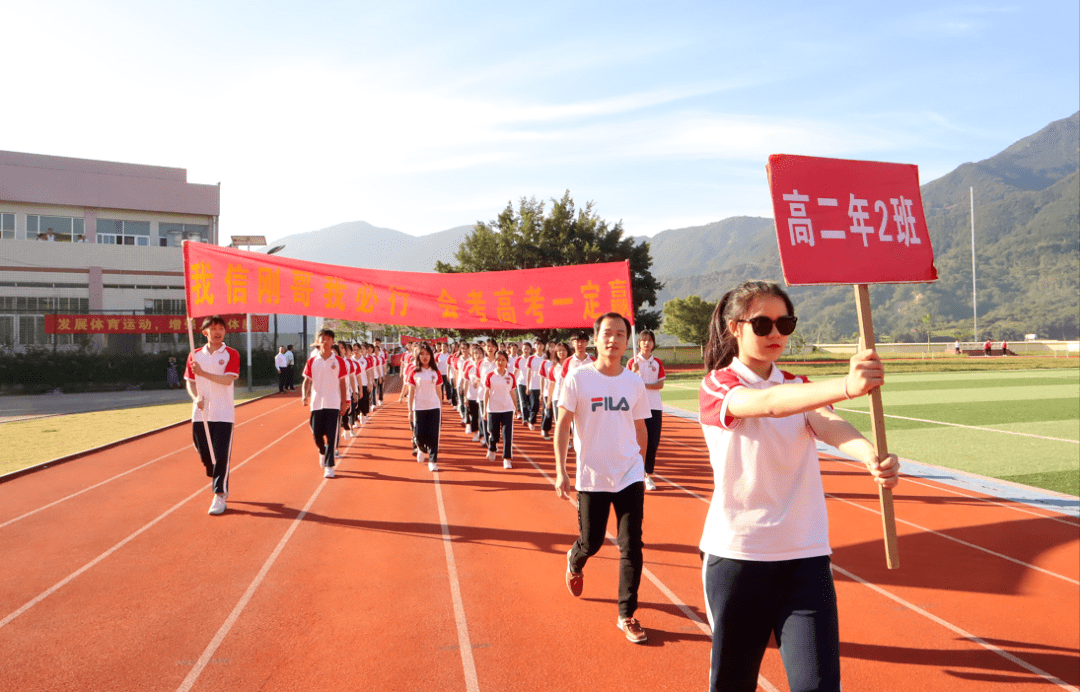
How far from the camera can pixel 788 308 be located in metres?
2.38

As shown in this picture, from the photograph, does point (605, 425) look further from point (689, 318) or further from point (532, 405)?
point (689, 318)

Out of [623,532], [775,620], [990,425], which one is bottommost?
[990,425]

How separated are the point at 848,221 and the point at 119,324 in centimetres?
3734

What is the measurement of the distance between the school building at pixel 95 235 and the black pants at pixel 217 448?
32.4 metres

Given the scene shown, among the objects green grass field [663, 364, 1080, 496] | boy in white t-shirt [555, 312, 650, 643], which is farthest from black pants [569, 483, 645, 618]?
green grass field [663, 364, 1080, 496]

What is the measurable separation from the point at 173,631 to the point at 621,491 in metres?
3.12

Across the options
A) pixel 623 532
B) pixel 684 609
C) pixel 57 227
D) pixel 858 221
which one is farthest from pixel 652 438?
pixel 57 227

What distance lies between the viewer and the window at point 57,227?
4041cm

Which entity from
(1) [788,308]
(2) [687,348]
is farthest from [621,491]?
(2) [687,348]

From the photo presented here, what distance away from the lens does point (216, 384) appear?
768 cm

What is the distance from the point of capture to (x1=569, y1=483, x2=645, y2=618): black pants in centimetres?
438

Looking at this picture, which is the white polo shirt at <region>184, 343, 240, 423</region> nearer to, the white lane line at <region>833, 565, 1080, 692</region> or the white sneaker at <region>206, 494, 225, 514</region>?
the white sneaker at <region>206, 494, 225, 514</region>

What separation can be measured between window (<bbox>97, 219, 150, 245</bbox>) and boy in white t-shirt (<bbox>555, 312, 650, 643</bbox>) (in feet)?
148

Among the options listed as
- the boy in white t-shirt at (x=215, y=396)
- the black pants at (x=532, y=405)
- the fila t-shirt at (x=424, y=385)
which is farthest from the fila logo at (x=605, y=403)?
the black pants at (x=532, y=405)
